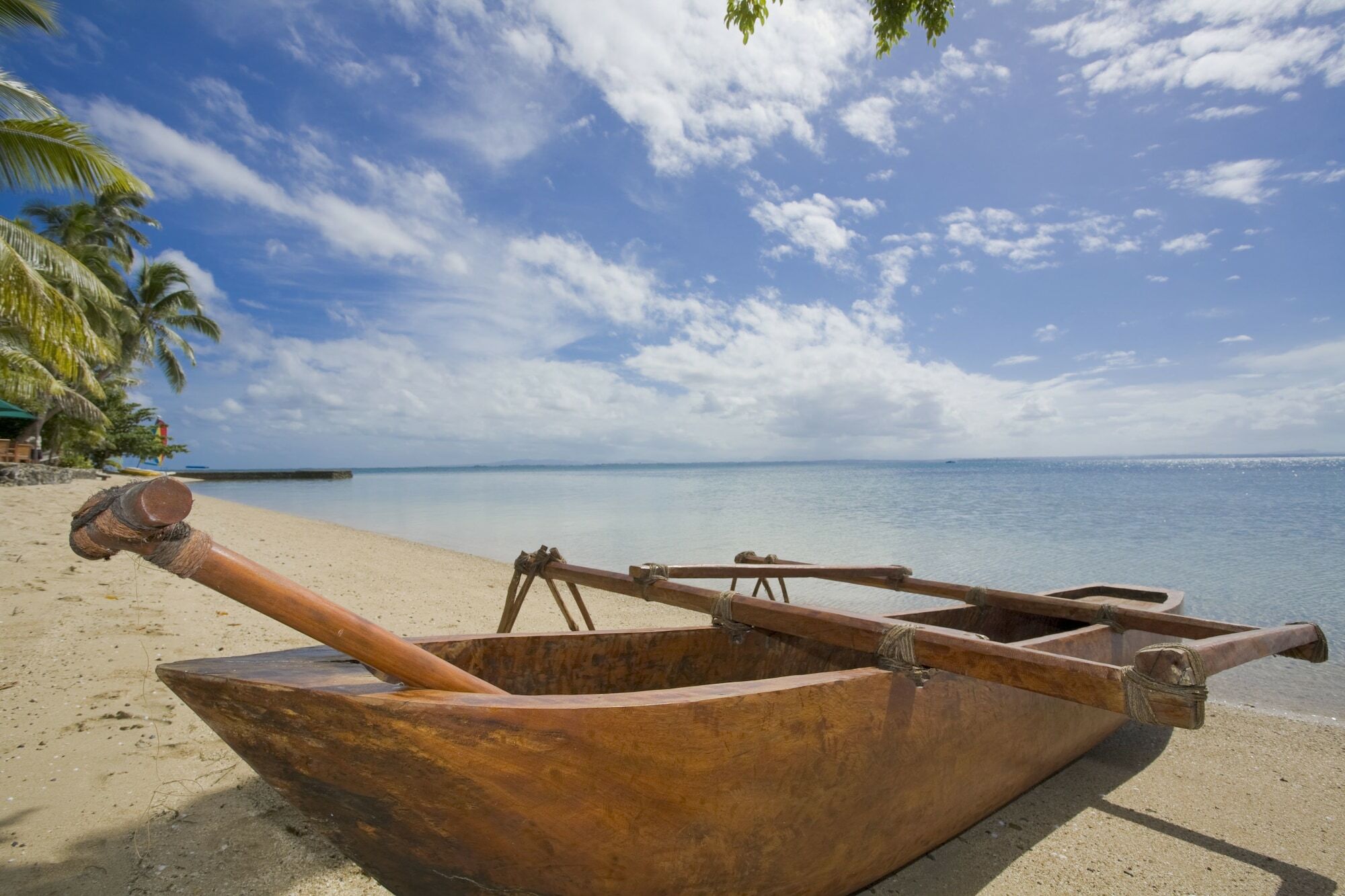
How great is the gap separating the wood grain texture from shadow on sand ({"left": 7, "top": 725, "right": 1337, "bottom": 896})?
68 centimetres

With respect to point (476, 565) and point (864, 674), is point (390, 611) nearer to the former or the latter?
point (476, 565)

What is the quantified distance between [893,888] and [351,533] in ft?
54.0

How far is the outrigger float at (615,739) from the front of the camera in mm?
1371

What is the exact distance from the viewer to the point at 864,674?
6.63 ft

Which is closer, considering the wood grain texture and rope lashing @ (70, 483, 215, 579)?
rope lashing @ (70, 483, 215, 579)

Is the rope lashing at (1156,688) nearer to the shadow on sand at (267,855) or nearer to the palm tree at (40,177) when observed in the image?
the shadow on sand at (267,855)

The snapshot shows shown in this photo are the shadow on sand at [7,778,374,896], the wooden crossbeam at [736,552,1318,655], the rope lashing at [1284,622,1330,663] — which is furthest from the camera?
the wooden crossbeam at [736,552,1318,655]

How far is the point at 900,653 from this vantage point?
7.02 feet

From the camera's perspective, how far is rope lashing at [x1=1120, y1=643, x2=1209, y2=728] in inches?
70.1

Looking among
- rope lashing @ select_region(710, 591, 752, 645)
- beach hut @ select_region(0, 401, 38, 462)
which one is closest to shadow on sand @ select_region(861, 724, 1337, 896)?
rope lashing @ select_region(710, 591, 752, 645)

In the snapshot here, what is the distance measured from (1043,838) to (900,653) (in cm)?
159

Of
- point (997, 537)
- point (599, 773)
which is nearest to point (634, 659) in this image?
point (599, 773)

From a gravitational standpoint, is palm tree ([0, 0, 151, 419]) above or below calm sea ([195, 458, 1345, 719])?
above

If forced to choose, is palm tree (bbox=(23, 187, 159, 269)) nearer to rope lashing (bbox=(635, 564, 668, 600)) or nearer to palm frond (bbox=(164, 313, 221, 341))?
palm frond (bbox=(164, 313, 221, 341))
